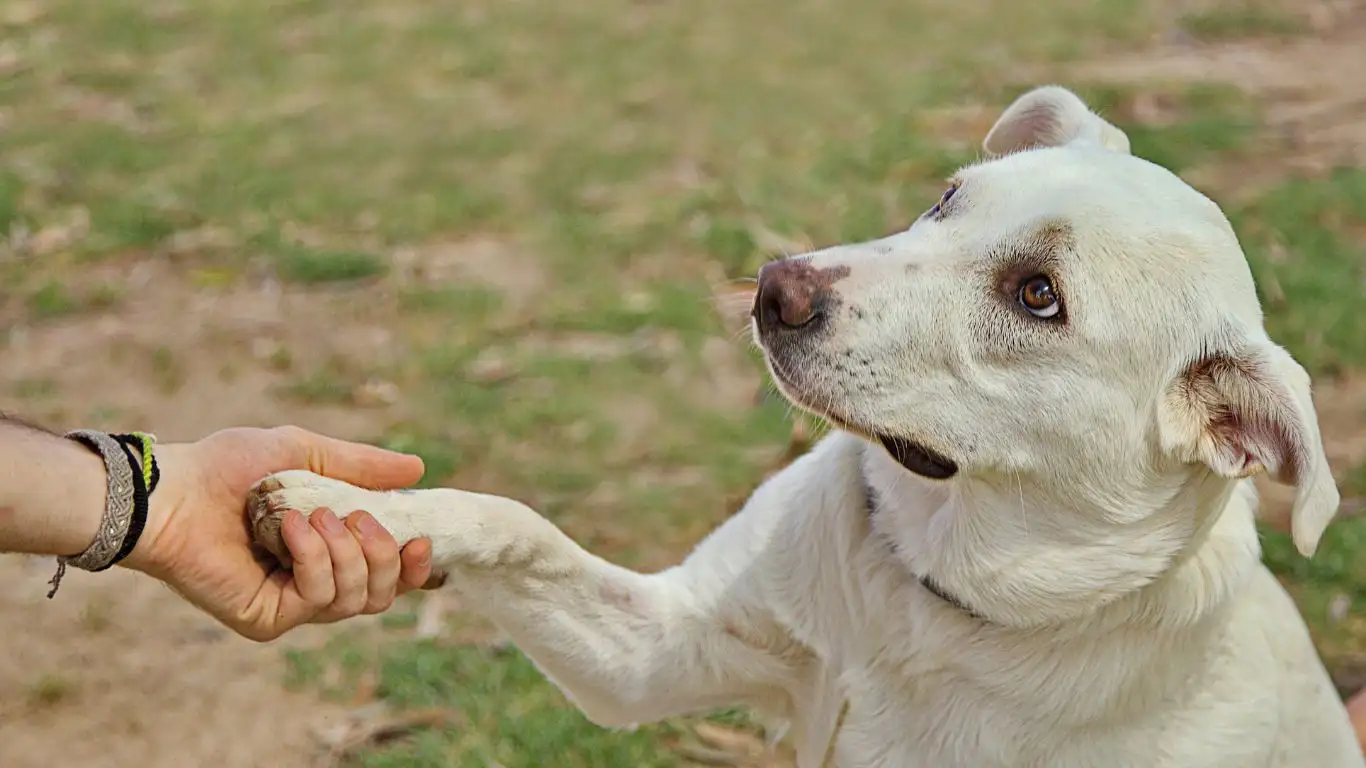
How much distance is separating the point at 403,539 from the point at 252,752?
1295mm

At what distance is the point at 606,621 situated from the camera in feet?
10.2

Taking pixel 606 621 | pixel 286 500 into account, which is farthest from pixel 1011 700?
pixel 286 500

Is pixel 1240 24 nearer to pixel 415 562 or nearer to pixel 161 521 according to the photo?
pixel 415 562

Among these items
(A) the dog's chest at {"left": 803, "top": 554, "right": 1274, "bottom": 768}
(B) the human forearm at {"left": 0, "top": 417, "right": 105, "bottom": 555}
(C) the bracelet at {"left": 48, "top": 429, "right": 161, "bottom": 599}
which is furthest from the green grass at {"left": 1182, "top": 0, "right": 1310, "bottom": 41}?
(B) the human forearm at {"left": 0, "top": 417, "right": 105, "bottom": 555}

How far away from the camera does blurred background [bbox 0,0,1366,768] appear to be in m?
4.02

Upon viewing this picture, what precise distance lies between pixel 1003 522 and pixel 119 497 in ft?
5.47

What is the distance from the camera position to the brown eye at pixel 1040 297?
9.23 ft

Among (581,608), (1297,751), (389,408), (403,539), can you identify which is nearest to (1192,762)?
(1297,751)

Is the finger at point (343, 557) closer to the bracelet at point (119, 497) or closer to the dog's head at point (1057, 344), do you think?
the bracelet at point (119, 497)

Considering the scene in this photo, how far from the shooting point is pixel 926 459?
286 cm

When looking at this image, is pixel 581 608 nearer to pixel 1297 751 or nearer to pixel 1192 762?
pixel 1192 762

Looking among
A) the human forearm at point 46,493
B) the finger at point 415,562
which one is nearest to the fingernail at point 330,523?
the finger at point 415,562

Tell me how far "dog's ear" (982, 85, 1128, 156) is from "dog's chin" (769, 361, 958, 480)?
2.85 ft

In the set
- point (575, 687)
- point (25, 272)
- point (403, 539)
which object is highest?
point (403, 539)
